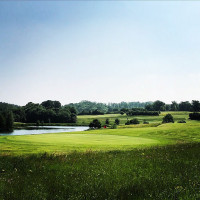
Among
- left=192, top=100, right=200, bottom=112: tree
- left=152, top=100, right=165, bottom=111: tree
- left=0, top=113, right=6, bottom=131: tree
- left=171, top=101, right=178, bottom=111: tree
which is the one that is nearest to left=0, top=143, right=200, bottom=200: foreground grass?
left=0, top=113, right=6, bottom=131: tree

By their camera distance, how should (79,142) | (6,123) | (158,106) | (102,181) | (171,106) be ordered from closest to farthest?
1. (102,181)
2. (79,142)
3. (6,123)
4. (158,106)
5. (171,106)

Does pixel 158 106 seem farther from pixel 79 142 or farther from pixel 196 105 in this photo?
pixel 79 142

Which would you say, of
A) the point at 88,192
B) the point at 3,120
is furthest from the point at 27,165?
the point at 3,120

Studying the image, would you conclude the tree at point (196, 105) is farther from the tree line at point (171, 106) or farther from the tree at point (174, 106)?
the tree at point (174, 106)

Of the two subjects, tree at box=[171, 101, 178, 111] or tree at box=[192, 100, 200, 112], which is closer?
tree at box=[192, 100, 200, 112]

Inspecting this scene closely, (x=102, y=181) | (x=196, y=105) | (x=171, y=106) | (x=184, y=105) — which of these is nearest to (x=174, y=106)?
(x=171, y=106)

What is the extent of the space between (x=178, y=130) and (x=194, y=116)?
2501 inches

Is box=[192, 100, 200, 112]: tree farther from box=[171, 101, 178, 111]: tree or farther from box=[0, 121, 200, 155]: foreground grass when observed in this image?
box=[0, 121, 200, 155]: foreground grass

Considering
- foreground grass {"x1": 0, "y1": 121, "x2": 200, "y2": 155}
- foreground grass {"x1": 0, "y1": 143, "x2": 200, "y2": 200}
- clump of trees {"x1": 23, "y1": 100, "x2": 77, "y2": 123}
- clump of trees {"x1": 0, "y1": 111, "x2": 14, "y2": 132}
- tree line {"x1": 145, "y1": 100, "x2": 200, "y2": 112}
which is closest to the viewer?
foreground grass {"x1": 0, "y1": 143, "x2": 200, "y2": 200}

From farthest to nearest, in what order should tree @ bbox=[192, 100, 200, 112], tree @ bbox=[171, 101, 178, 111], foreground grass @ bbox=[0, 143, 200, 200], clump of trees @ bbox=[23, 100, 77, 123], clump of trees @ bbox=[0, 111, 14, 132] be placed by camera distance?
1. tree @ bbox=[171, 101, 178, 111]
2. clump of trees @ bbox=[23, 100, 77, 123]
3. clump of trees @ bbox=[0, 111, 14, 132]
4. tree @ bbox=[192, 100, 200, 112]
5. foreground grass @ bbox=[0, 143, 200, 200]

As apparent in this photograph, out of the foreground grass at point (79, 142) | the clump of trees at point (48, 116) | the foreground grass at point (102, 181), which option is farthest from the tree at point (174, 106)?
the foreground grass at point (102, 181)

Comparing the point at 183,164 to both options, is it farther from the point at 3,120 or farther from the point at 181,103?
the point at 181,103

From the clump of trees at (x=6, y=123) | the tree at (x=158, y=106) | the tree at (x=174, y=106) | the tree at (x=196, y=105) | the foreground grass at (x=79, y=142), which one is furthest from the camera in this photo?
the tree at (x=174, y=106)

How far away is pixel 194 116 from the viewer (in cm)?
10269
